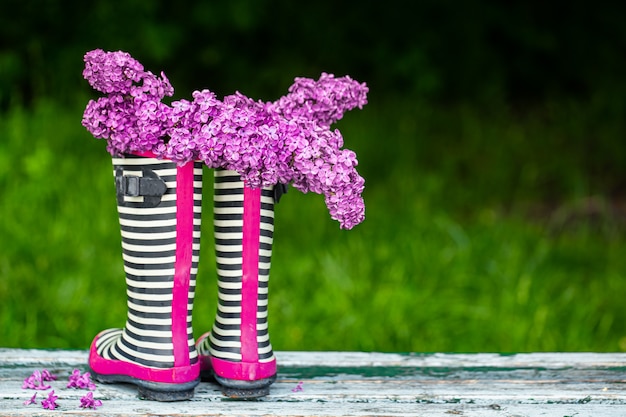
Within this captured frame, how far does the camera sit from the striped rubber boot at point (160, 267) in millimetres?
1441

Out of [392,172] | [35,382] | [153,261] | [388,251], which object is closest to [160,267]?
[153,261]

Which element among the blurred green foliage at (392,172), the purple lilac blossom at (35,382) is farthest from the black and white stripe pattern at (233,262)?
the blurred green foliage at (392,172)

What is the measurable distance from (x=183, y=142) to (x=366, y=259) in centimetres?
176

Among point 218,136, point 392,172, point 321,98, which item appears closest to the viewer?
point 218,136

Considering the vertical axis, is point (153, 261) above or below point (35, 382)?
above

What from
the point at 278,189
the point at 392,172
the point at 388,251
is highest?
the point at 392,172

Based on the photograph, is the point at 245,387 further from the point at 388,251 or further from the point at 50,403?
the point at 388,251

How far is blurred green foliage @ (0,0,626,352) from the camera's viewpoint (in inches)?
109

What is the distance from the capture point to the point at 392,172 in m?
4.05

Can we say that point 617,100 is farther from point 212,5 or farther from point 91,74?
point 91,74

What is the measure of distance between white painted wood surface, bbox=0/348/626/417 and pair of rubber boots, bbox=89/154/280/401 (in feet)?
0.18

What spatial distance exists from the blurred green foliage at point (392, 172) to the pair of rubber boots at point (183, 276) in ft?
3.57

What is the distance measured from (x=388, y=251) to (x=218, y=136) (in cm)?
184

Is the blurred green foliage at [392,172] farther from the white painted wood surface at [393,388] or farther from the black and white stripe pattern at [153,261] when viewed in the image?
the black and white stripe pattern at [153,261]
